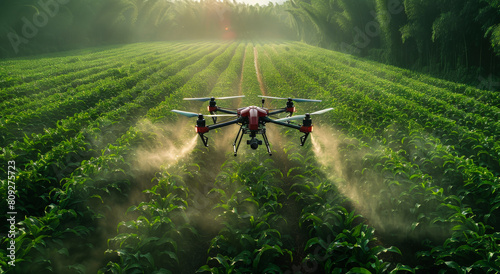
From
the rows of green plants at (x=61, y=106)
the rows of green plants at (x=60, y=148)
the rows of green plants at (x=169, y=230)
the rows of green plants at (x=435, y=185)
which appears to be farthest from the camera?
the rows of green plants at (x=61, y=106)

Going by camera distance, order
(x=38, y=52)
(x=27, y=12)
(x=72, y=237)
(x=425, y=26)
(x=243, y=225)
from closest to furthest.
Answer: (x=72, y=237) → (x=243, y=225) → (x=425, y=26) → (x=27, y=12) → (x=38, y=52)

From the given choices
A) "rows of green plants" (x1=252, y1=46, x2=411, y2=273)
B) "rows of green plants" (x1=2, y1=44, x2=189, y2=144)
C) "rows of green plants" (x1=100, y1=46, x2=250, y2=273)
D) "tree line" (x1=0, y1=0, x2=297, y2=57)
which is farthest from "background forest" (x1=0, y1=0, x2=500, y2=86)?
"rows of green plants" (x1=2, y1=44, x2=189, y2=144)

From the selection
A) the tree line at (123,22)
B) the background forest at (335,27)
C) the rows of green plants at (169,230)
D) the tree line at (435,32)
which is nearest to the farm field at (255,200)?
the rows of green plants at (169,230)

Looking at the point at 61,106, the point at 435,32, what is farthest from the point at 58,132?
the point at 435,32

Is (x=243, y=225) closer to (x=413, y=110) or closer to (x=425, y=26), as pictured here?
(x=413, y=110)

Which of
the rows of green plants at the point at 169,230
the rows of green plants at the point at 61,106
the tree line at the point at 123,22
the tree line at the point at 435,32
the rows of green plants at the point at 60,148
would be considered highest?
the tree line at the point at 123,22

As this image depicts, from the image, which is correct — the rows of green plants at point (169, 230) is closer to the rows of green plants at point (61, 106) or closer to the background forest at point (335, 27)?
the rows of green plants at point (61, 106)

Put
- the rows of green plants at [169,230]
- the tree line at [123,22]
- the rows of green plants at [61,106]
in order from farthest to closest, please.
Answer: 1. the tree line at [123,22]
2. the rows of green plants at [61,106]
3. the rows of green plants at [169,230]

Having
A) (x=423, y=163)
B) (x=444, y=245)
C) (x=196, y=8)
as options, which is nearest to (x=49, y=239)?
(x=444, y=245)

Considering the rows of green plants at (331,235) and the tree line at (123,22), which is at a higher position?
the tree line at (123,22)
